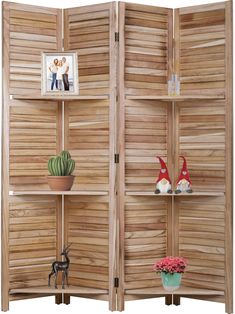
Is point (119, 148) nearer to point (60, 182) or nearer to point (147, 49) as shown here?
point (60, 182)

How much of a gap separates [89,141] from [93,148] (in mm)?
70

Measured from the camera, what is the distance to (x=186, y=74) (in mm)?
6305

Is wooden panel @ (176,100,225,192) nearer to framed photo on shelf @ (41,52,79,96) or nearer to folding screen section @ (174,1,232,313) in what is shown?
folding screen section @ (174,1,232,313)

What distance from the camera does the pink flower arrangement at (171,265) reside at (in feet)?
19.5

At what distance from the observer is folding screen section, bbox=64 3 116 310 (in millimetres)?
6078

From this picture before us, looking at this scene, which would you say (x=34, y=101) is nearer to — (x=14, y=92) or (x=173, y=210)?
(x=14, y=92)

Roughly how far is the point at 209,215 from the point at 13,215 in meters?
1.56

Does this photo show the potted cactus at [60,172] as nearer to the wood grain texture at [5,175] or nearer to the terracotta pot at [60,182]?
the terracotta pot at [60,182]

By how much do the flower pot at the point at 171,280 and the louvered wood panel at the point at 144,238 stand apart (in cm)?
21

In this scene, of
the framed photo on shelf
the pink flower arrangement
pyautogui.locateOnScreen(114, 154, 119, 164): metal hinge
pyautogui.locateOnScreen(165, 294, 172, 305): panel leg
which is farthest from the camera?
pyautogui.locateOnScreen(165, 294, 172, 305): panel leg

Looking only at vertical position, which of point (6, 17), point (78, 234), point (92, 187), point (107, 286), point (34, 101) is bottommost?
point (107, 286)

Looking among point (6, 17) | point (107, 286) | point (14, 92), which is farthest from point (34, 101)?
point (107, 286)

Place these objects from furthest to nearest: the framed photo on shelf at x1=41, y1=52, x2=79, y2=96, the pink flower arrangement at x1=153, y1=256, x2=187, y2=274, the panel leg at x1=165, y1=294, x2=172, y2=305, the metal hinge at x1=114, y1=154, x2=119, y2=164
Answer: the panel leg at x1=165, y1=294, x2=172, y2=305 → the framed photo on shelf at x1=41, y1=52, x2=79, y2=96 → the metal hinge at x1=114, y1=154, x2=119, y2=164 → the pink flower arrangement at x1=153, y1=256, x2=187, y2=274

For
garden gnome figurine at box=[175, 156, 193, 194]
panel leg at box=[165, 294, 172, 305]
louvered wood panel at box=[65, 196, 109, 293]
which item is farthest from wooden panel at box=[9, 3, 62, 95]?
panel leg at box=[165, 294, 172, 305]
